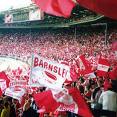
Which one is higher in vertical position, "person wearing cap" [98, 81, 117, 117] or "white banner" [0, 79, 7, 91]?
"person wearing cap" [98, 81, 117, 117]

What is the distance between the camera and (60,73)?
7.25 m

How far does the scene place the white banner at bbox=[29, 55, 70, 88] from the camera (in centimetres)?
714

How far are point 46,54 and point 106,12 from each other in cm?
2618

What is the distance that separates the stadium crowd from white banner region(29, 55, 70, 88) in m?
1.04

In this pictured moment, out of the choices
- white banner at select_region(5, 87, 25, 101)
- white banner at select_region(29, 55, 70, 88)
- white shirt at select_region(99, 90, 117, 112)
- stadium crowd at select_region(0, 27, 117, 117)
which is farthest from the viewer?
white banner at select_region(5, 87, 25, 101)

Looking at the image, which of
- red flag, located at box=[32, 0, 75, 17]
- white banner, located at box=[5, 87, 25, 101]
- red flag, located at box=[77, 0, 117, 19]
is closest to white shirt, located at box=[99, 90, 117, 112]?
white banner, located at box=[5, 87, 25, 101]

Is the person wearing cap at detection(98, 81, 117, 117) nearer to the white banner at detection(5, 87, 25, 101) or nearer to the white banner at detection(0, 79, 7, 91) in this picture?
the white banner at detection(5, 87, 25, 101)

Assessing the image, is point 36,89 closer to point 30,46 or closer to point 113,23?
point 113,23

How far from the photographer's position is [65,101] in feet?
21.6

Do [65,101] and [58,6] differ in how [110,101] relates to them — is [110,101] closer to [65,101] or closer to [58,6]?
[65,101]

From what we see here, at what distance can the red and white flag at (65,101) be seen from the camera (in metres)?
6.20

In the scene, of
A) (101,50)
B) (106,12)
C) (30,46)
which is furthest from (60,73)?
(30,46)

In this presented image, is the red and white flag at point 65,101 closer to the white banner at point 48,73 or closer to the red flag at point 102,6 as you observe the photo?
the white banner at point 48,73

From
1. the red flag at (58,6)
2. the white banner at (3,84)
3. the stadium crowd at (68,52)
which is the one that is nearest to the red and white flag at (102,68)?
the stadium crowd at (68,52)
